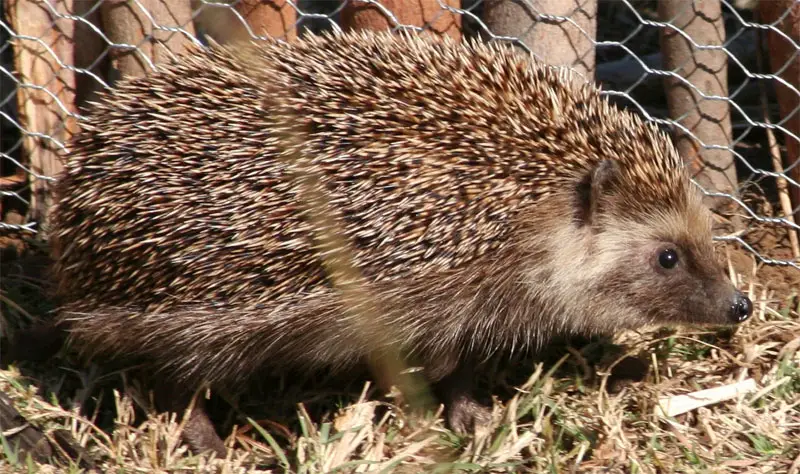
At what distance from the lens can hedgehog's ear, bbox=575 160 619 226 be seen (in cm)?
398

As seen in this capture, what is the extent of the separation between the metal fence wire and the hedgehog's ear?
1049 millimetres

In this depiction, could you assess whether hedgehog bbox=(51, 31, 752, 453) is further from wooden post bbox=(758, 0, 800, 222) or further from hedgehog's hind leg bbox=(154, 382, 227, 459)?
wooden post bbox=(758, 0, 800, 222)

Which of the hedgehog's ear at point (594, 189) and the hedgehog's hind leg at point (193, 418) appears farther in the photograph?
the hedgehog's hind leg at point (193, 418)

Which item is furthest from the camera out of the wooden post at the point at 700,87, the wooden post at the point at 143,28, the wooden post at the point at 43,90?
the wooden post at the point at 43,90

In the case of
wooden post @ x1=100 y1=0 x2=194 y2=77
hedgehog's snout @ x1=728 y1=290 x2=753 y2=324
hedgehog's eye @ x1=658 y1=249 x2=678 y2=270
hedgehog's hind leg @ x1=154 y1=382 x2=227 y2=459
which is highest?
wooden post @ x1=100 y1=0 x2=194 y2=77

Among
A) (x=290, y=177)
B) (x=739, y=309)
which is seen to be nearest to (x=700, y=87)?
(x=739, y=309)

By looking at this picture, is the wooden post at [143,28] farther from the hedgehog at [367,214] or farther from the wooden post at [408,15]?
the hedgehog at [367,214]

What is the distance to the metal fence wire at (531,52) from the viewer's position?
16.5 ft

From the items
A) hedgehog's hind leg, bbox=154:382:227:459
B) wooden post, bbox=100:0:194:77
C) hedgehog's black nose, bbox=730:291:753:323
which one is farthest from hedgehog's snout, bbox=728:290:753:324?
wooden post, bbox=100:0:194:77

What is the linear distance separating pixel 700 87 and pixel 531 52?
871 mm

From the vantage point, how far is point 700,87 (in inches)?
204

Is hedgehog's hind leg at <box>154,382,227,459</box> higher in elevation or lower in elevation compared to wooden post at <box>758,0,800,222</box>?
lower

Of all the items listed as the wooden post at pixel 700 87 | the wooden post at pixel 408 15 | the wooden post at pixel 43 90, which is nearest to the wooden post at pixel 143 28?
the wooden post at pixel 43 90

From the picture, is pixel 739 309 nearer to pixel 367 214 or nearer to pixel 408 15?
pixel 367 214
